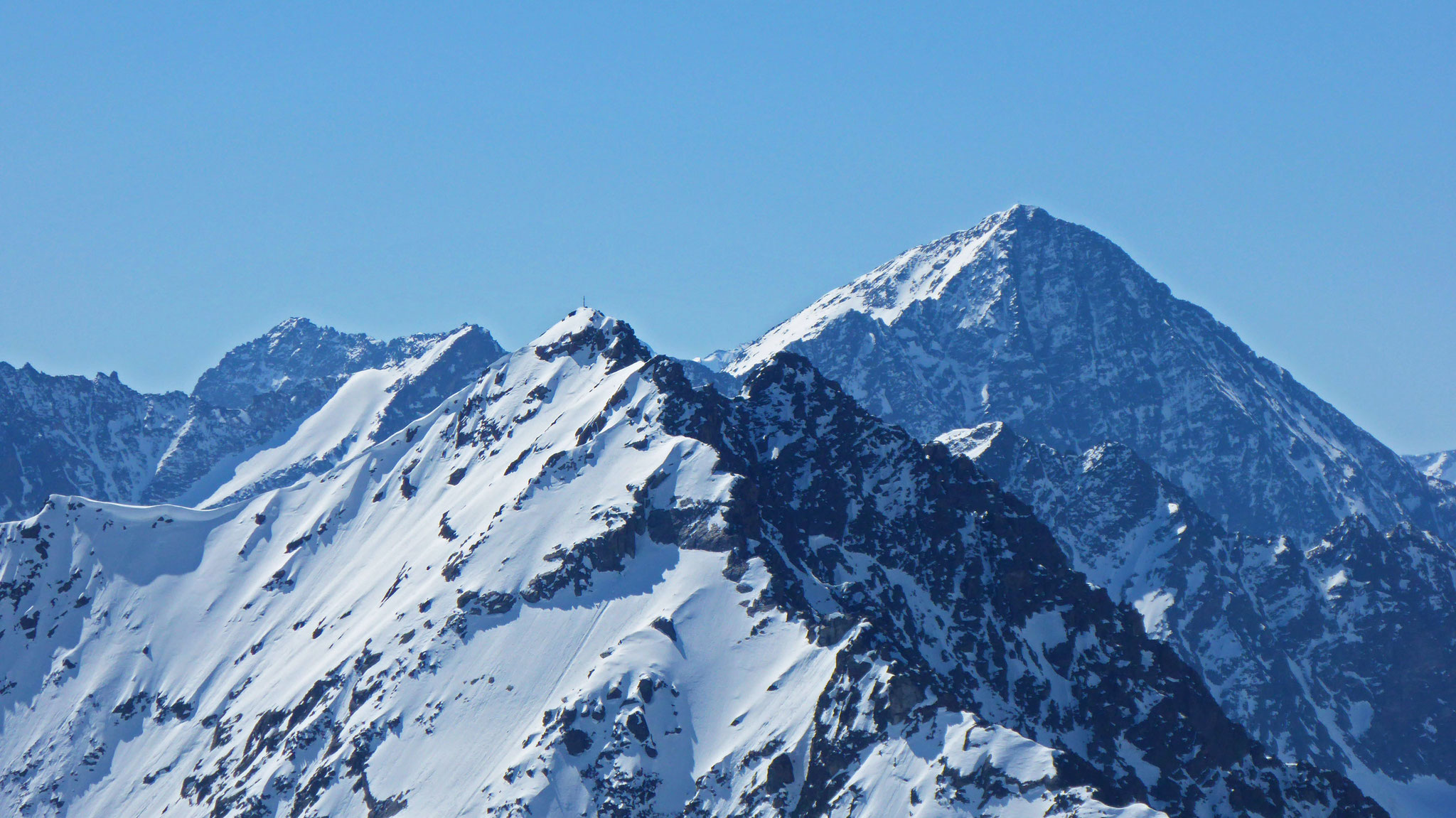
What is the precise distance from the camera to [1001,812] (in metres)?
166

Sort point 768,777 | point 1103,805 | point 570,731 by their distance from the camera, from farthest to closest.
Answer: point 570,731 → point 768,777 → point 1103,805

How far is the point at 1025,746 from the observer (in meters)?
172

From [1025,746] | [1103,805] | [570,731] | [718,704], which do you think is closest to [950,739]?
A: [1025,746]

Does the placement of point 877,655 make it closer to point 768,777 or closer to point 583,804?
point 768,777

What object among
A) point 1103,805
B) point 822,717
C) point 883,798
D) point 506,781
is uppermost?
point 506,781

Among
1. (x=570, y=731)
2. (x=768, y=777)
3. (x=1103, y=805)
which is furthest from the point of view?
(x=570, y=731)

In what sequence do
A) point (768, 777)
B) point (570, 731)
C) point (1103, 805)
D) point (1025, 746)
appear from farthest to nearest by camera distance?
point (570, 731)
point (768, 777)
point (1025, 746)
point (1103, 805)

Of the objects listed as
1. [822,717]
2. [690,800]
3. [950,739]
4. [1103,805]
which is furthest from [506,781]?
[1103,805]

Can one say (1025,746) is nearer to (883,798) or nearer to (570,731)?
(883,798)

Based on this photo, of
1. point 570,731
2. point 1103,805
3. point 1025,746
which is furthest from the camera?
→ point 570,731

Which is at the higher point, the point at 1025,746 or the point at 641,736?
the point at 641,736

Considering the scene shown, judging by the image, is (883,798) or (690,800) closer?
(883,798)

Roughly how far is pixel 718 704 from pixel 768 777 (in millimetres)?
15068

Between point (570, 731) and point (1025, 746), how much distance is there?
5470 cm
